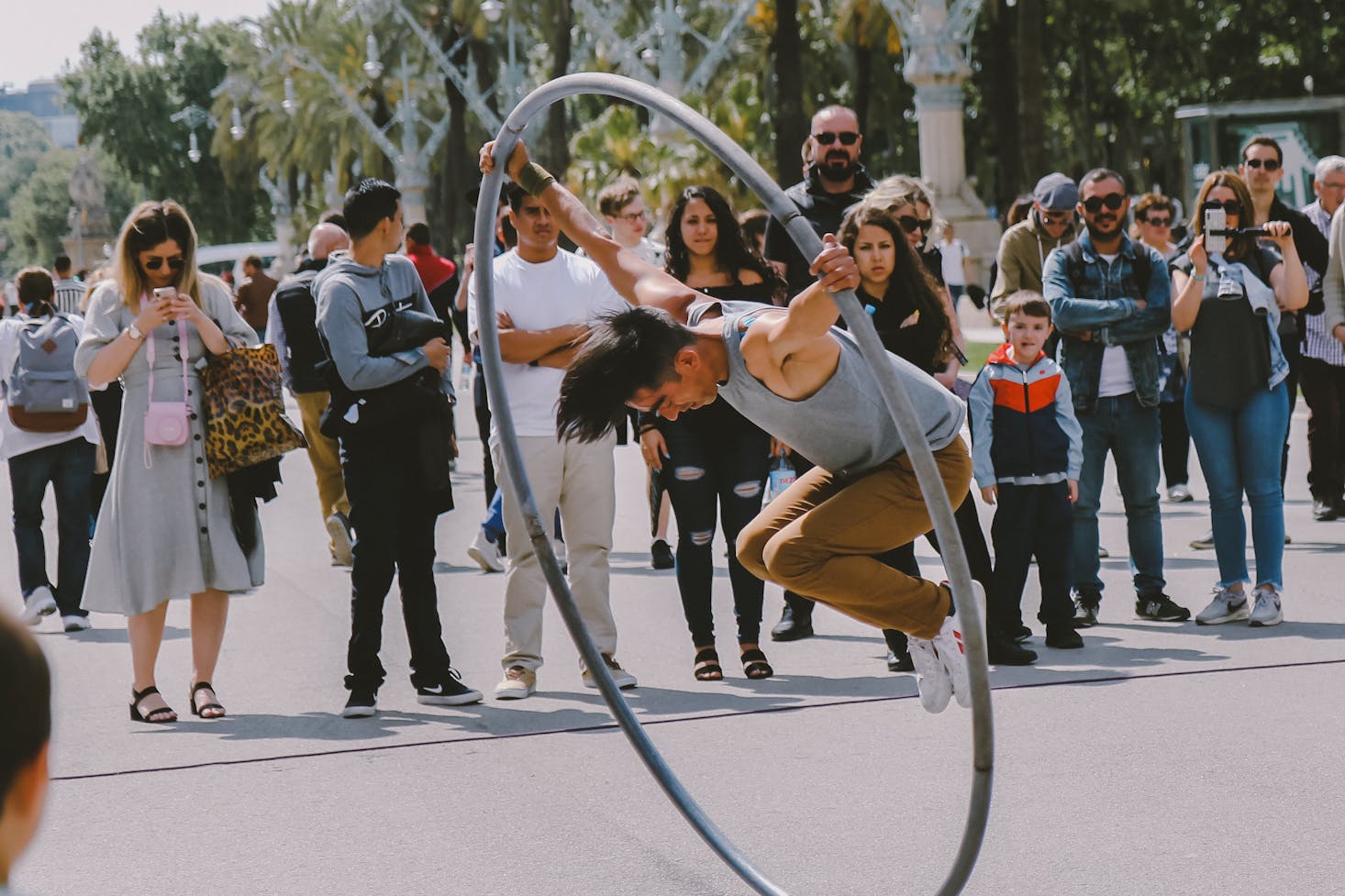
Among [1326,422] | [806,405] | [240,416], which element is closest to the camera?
[806,405]

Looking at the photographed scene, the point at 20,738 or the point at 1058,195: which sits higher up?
the point at 1058,195

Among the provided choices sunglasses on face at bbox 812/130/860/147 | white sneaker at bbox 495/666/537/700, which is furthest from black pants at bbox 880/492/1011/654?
sunglasses on face at bbox 812/130/860/147

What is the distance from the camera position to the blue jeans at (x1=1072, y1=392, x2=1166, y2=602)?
9391 mm

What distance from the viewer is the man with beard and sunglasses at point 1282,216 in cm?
1070

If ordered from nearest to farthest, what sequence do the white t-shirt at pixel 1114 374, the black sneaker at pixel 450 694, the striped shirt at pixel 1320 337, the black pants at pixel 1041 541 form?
the black sneaker at pixel 450 694, the black pants at pixel 1041 541, the white t-shirt at pixel 1114 374, the striped shirt at pixel 1320 337

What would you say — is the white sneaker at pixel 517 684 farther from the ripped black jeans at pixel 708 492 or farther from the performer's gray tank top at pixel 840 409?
the performer's gray tank top at pixel 840 409

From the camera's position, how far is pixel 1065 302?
9.19m

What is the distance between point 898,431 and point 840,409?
53 centimetres

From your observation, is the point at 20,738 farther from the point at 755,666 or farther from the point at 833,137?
the point at 833,137

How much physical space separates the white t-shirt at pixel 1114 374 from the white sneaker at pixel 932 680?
3.33 m

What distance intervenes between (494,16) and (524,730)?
121 feet

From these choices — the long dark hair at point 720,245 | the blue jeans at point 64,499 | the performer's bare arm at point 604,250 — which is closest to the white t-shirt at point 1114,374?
the long dark hair at point 720,245

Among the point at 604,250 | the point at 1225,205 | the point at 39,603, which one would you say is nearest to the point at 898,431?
the point at 604,250

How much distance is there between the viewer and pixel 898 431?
534 cm
